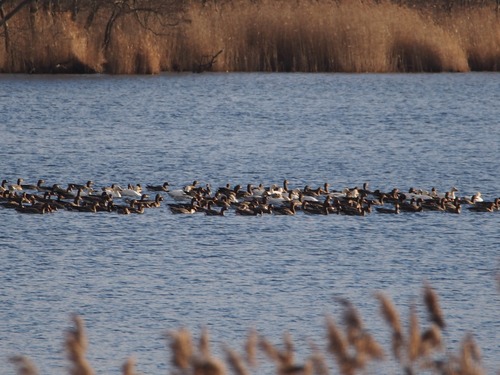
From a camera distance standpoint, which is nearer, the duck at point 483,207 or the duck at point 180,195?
the duck at point 483,207

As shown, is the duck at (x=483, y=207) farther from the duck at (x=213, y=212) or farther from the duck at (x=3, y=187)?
the duck at (x=3, y=187)

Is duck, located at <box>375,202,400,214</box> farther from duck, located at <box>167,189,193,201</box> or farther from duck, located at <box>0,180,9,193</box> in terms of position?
duck, located at <box>0,180,9,193</box>

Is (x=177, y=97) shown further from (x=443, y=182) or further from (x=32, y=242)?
(x=32, y=242)

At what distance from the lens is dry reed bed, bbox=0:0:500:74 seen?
34031mm

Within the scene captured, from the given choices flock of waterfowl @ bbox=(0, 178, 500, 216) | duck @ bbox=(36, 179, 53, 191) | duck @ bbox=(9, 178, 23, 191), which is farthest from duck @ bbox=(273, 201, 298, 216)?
duck @ bbox=(9, 178, 23, 191)

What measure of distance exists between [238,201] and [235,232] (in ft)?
5.99

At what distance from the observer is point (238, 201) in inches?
701

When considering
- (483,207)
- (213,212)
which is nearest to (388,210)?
(483,207)

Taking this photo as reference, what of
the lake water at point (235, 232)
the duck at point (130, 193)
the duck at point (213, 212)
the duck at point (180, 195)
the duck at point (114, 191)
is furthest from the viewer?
the duck at point (130, 193)

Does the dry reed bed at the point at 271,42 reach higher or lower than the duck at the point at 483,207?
higher

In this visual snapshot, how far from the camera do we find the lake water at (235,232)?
11109mm

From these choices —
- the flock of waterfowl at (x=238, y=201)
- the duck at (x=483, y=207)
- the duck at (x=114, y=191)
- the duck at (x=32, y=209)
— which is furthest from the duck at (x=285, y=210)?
the duck at (x=32, y=209)

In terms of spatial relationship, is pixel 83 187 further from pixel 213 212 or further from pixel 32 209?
pixel 213 212

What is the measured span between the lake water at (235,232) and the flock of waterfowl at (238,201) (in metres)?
0.19
